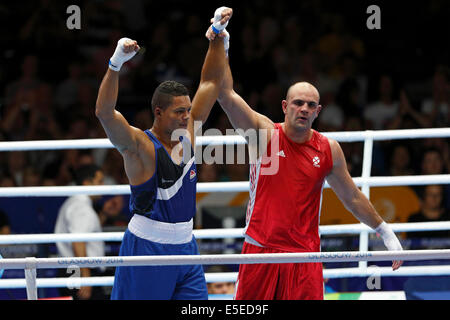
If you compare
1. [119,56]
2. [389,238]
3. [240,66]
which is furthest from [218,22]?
[240,66]

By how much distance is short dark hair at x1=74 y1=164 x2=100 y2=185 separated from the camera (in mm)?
5972

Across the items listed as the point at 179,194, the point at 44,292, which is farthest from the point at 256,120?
the point at 44,292

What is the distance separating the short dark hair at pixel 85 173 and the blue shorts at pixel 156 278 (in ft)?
7.90

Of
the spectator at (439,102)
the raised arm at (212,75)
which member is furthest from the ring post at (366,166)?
the spectator at (439,102)

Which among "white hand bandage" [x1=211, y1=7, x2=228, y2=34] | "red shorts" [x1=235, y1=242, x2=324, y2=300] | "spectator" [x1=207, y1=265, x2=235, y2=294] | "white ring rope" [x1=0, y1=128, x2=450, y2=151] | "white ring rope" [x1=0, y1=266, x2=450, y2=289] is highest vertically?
"white hand bandage" [x1=211, y1=7, x2=228, y2=34]

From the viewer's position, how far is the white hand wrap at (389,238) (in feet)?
13.3

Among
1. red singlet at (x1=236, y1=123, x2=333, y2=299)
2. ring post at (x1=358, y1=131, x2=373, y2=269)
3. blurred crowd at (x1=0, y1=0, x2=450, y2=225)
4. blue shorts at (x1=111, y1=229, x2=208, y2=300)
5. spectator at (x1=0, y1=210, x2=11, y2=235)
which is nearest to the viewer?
blue shorts at (x1=111, y1=229, x2=208, y2=300)

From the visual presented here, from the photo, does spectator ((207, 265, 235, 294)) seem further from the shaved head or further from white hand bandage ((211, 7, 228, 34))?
white hand bandage ((211, 7, 228, 34))

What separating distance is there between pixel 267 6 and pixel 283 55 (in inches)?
38.1

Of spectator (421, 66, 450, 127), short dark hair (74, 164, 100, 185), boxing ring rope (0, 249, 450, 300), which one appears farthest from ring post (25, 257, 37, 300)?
spectator (421, 66, 450, 127)

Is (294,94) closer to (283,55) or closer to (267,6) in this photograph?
(283,55)

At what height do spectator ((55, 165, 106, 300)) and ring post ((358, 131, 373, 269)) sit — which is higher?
ring post ((358, 131, 373, 269))

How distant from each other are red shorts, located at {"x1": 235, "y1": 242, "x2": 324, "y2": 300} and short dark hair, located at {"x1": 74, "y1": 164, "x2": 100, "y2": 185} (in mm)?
2512

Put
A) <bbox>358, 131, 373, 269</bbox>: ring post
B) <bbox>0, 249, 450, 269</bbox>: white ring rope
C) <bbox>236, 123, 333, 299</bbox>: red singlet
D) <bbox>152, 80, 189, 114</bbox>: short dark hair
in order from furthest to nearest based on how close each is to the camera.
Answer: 1. <bbox>358, 131, 373, 269</bbox>: ring post
2. <bbox>236, 123, 333, 299</bbox>: red singlet
3. <bbox>152, 80, 189, 114</bbox>: short dark hair
4. <bbox>0, 249, 450, 269</bbox>: white ring rope
